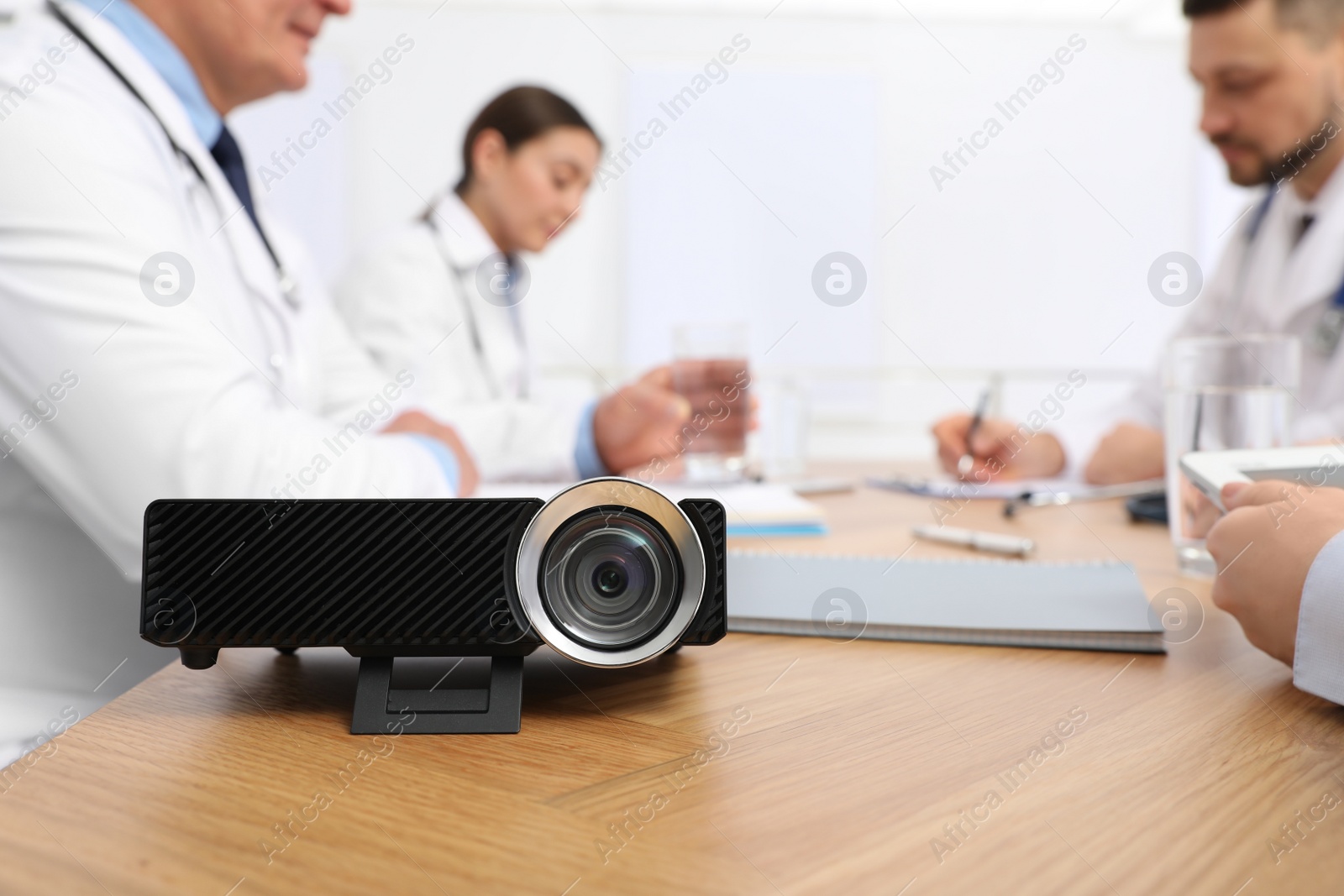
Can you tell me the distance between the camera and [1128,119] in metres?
4.02

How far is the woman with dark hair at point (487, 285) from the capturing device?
127 centimetres

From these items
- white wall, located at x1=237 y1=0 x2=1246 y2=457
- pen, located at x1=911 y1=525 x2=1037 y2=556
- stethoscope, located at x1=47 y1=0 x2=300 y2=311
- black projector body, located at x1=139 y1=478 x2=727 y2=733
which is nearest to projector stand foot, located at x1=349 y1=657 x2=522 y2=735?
black projector body, located at x1=139 y1=478 x2=727 y2=733

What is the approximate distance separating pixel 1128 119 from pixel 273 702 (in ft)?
14.9

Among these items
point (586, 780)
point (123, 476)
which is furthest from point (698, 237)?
point (586, 780)

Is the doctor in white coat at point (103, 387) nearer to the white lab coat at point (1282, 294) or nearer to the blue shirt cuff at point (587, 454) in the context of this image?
the blue shirt cuff at point (587, 454)

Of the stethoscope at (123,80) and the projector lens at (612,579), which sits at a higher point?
the stethoscope at (123,80)

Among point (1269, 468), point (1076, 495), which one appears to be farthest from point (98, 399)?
point (1076, 495)

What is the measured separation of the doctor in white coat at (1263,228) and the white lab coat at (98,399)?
858 mm

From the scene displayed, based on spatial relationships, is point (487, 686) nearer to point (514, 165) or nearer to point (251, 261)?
point (251, 261)

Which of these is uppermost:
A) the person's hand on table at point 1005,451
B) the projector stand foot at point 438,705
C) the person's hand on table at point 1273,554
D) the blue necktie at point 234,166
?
the blue necktie at point 234,166

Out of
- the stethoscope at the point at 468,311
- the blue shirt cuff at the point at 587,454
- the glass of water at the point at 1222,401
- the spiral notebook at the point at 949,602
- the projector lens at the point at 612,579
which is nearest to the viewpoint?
the projector lens at the point at 612,579

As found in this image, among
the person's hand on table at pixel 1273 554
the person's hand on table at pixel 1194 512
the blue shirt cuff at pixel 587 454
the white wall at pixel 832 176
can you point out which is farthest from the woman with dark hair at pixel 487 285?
the white wall at pixel 832 176

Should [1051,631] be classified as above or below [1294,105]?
below

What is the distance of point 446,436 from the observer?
2.70 ft
